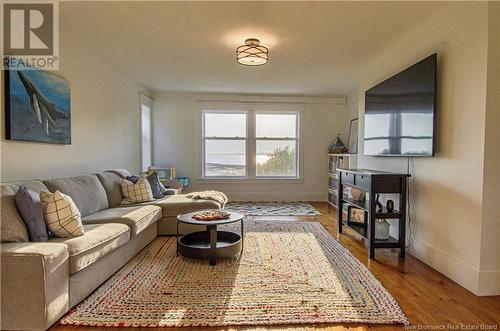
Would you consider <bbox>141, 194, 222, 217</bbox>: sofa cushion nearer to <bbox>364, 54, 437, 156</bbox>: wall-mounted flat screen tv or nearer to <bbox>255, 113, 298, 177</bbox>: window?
<bbox>364, 54, 437, 156</bbox>: wall-mounted flat screen tv

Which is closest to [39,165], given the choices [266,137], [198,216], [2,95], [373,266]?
[2,95]

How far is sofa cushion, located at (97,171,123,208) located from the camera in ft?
11.4

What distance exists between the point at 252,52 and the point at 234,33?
0.31 meters

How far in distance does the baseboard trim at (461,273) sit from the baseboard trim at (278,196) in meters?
3.52

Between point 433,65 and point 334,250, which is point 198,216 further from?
point 433,65

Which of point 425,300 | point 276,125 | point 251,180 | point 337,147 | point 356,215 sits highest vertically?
point 276,125

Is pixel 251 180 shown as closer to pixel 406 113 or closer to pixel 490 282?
pixel 406 113

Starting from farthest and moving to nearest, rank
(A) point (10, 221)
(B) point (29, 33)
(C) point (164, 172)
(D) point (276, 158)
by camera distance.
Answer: (D) point (276, 158) < (C) point (164, 172) < (B) point (29, 33) < (A) point (10, 221)

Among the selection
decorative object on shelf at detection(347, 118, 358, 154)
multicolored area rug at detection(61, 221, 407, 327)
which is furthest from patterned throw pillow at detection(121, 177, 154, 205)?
decorative object on shelf at detection(347, 118, 358, 154)

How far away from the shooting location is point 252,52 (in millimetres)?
3252

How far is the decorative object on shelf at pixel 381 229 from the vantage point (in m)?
3.07

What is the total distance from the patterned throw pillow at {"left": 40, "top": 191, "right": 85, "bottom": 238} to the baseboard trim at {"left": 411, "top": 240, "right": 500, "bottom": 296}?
309 centimetres

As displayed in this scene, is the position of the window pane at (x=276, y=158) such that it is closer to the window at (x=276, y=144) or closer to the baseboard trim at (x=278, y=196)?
the window at (x=276, y=144)

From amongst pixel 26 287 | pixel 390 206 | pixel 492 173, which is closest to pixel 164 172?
pixel 26 287
